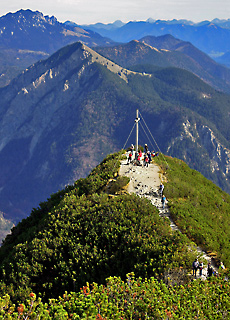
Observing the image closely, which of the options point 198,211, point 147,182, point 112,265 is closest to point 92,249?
point 112,265

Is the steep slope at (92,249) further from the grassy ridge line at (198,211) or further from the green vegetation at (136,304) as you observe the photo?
the green vegetation at (136,304)

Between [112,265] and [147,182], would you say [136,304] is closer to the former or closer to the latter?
[112,265]

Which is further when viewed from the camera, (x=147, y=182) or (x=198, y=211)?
(x=147, y=182)

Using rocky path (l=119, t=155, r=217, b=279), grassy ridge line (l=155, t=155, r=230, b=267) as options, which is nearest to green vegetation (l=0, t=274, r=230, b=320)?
grassy ridge line (l=155, t=155, r=230, b=267)

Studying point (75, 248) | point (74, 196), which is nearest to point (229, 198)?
point (74, 196)

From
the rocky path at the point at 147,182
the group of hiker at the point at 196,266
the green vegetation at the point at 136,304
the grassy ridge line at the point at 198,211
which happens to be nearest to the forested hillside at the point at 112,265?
the green vegetation at the point at 136,304

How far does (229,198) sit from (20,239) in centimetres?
2994

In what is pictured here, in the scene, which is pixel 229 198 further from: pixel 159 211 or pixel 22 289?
pixel 22 289

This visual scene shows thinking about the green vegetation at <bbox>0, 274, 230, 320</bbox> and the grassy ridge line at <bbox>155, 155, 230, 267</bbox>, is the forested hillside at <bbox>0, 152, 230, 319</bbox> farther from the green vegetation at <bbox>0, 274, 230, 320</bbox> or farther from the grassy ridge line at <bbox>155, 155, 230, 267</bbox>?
the grassy ridge line at <bbox>155, 155, 230, 267</bbox>

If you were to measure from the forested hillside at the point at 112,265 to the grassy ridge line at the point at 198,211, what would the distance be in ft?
0.52

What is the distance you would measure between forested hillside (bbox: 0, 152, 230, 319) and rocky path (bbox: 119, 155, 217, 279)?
1151 mm

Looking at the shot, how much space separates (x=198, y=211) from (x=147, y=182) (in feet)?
24.4

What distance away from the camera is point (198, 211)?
31172 millimetres

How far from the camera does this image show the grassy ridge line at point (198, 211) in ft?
84.1
